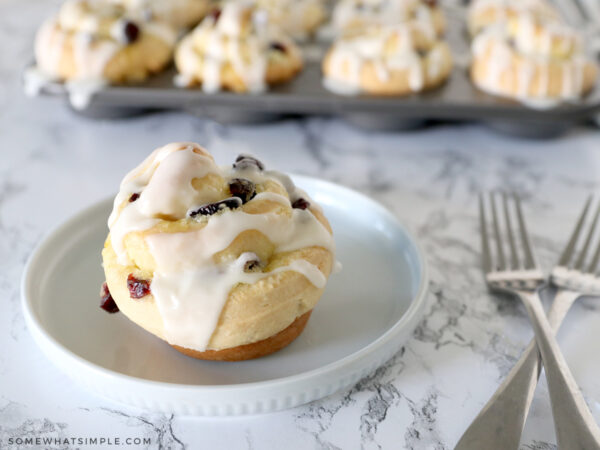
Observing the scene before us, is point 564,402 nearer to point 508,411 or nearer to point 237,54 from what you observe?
point 508,411

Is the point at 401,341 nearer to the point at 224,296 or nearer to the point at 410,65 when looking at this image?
the point at 224,296

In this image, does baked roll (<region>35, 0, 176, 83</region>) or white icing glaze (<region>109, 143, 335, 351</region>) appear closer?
white icing glaze (<region>109, 143, 335, 351</region>)

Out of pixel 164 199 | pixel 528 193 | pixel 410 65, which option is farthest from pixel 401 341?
pixel 410 65

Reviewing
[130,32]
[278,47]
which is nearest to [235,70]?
[278,47]

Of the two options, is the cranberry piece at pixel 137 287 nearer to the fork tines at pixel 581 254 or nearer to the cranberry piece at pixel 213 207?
the cranberry piece at pixel 213 207

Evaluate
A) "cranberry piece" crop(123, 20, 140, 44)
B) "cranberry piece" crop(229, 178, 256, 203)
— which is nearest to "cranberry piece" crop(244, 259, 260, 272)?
"cranberry piece" crop(229, 178, 256, 203)

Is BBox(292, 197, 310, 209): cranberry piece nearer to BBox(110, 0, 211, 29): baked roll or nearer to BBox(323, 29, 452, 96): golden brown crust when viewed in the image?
BBox(323, 29, 452, 96): golden brown crust

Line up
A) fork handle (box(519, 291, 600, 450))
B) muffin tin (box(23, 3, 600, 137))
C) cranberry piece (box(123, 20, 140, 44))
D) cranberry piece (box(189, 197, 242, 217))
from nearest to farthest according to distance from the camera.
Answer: fork handle (box(519, 291, 600, 450))
cranberry piece (box(189, 197, 242, 217))
muffin tin (box(23, 3, 600, 137))
cranberry piece (box(123, 20, 140, 44))
